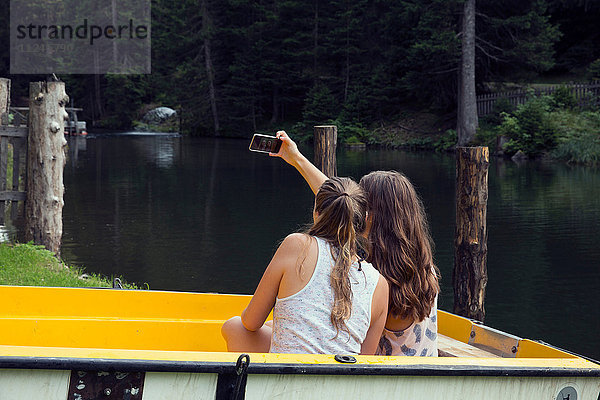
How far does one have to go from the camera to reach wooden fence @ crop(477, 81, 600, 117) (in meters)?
29.5

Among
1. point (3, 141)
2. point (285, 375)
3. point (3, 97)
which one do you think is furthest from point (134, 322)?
point (3, 97)

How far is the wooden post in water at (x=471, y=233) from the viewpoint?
7348 mm

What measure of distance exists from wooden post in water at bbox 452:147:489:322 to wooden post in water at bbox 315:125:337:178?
1.74 metres

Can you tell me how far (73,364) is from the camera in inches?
142

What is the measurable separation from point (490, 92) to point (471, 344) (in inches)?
1285

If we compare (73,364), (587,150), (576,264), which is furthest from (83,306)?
(587,150)

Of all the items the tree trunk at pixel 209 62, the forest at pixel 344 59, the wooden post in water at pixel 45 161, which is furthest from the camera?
the tree trunk at pixel 209 62

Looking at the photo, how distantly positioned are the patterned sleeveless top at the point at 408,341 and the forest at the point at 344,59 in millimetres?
29097

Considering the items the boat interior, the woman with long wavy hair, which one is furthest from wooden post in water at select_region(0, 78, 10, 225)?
the woman with long wavy hair

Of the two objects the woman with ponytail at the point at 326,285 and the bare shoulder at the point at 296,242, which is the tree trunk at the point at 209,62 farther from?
the bare shoulder at the point at 296,242

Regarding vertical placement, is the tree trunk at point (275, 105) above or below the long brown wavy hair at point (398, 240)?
above

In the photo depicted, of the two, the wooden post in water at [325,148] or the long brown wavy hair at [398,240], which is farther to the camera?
the wooden post in water at [325,148]

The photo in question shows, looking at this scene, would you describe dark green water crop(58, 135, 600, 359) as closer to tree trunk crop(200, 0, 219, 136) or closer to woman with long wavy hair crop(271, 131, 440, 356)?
woman with long wavy hair crop(271, 131, 440, 356)

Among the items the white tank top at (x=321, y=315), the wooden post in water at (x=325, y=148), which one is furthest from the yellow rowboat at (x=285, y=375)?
the wooden post in water at (x=325, y=148)
